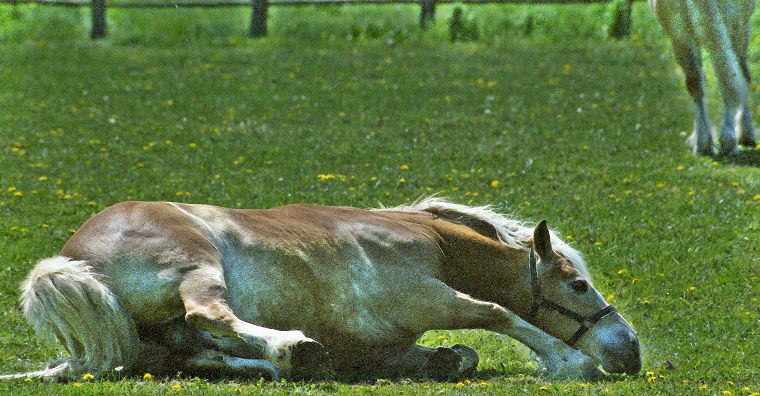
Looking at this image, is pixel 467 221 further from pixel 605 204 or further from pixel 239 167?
pixel 239 167

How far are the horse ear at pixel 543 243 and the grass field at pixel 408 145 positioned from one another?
618mm

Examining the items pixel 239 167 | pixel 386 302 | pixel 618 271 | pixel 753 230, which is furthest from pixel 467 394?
pixel 239 167

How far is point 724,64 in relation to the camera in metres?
12.5

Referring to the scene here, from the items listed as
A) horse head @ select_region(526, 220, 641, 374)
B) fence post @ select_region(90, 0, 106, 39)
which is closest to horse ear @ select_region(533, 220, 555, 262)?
horse head @ select_region(526, 220, 641, 374)

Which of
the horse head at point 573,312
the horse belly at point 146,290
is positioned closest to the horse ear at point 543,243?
the horse head at point 573,312

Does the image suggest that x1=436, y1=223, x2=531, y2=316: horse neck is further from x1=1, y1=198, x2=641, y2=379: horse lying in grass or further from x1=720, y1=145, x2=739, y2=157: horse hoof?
x1=720, y1=145, x2=739, y2=157: horse hoof

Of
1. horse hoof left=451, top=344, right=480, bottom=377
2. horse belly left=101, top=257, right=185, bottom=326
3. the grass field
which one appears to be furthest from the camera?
the grass field

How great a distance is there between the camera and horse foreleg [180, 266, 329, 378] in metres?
5.67

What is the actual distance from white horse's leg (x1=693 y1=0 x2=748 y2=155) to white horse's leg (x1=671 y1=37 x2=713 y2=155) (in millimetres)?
268

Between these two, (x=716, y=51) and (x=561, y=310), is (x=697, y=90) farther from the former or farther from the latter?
(x=561, y=310)

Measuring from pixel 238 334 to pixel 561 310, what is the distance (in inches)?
83.5

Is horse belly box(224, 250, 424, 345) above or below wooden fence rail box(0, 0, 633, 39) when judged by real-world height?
above

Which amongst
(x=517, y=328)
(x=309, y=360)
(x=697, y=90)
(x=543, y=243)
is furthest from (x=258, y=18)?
(x=309, y=360)

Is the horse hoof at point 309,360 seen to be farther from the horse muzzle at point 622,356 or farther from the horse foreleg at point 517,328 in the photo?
the horse muzzle at point 622,356
